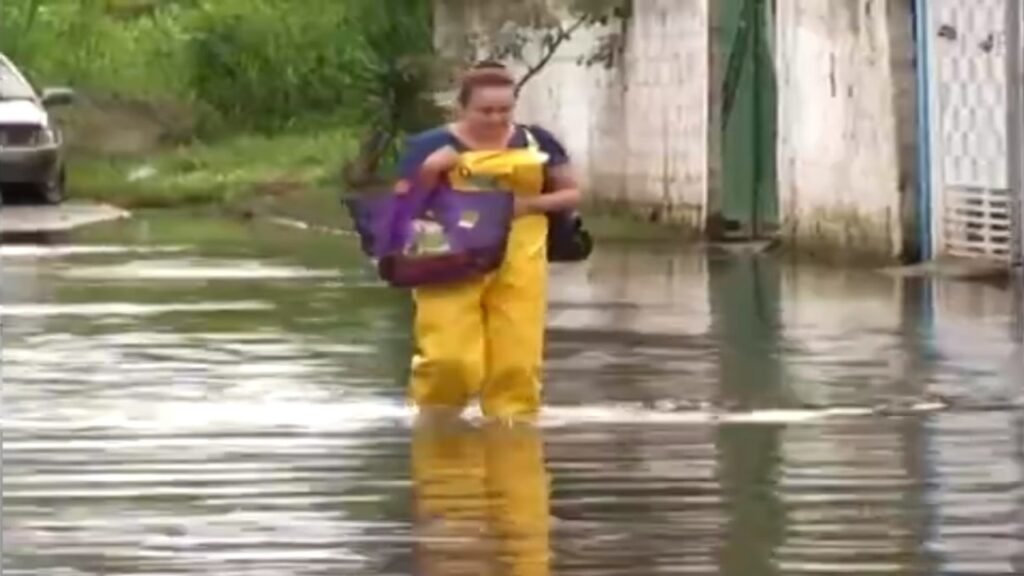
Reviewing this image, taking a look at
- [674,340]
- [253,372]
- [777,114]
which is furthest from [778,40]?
[253,372]

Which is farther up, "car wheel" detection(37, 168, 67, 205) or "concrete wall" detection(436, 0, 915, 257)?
"concrete wall" detection(436, 0, 915, 257)

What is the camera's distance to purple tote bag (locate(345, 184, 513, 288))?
1199 centimetres

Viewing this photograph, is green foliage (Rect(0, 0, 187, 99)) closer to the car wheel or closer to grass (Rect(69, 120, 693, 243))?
grass (Rect(69, 120, 693, 243))

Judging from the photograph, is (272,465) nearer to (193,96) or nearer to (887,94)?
(887,94)

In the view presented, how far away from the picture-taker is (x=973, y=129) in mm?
20203

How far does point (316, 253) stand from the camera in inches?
921

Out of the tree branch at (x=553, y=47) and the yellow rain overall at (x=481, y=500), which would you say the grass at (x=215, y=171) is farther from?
the yellow rain overall at (x=481, y=500)

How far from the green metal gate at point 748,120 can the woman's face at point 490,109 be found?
38.8 feet

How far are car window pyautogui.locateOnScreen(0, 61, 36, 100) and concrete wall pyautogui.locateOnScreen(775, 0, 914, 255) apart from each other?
375 inches

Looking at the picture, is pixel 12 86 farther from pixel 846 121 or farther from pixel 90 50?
pixel 846 121

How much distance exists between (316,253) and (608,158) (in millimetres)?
5053

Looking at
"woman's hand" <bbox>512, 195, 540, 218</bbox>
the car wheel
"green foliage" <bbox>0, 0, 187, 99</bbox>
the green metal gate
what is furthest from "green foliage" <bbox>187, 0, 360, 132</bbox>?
"woman's hand" <bbox>512, 195, 540, 218</bbox>

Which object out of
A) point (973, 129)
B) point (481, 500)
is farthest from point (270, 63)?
point (481, 500)

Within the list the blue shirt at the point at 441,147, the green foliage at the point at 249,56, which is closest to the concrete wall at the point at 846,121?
the green foliage at the point at 249,56
